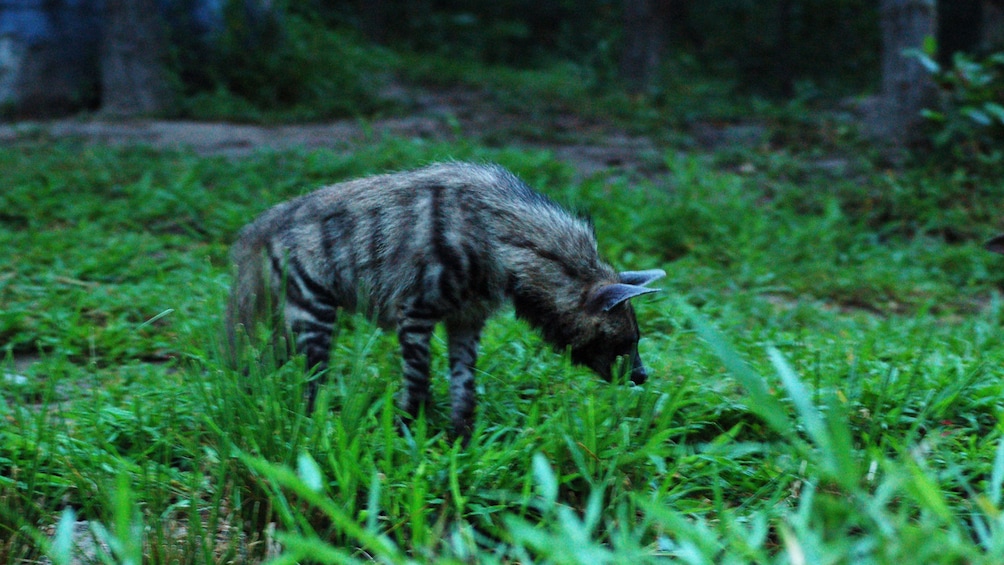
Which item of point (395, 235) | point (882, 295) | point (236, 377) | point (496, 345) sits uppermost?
point (395, 235)

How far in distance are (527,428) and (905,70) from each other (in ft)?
21.6

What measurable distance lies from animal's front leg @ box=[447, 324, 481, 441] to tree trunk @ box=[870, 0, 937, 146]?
19.7 ft

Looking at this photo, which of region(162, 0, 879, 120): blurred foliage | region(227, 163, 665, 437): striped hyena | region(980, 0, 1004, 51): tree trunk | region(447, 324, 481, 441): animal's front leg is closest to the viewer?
region(447, 324, 481, 441): animal's front leg

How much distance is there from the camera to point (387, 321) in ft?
13.4

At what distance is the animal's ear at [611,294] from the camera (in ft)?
12.2

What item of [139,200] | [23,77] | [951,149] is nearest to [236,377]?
[139,200]

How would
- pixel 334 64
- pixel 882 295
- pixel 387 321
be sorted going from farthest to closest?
pixel 334 64 → pixel 882 295 → pixel 387 321

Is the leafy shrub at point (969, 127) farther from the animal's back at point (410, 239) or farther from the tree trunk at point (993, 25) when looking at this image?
the animal's back at point (410, 239)

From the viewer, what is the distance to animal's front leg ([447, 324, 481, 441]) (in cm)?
368

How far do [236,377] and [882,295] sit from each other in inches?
174

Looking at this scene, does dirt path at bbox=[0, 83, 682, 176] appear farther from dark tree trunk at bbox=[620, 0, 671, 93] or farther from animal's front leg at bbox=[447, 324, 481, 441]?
animal's front leg at bbox=[447, 324, 481, 441]

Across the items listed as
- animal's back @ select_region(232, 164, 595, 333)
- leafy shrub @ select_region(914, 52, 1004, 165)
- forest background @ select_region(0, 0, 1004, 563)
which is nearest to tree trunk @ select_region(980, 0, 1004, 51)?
forest background @ select_region(0, 0, 1004, 563)

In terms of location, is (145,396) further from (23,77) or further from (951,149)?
(23,77)

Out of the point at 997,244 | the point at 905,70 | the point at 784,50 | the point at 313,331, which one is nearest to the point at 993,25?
the point at 905,70
